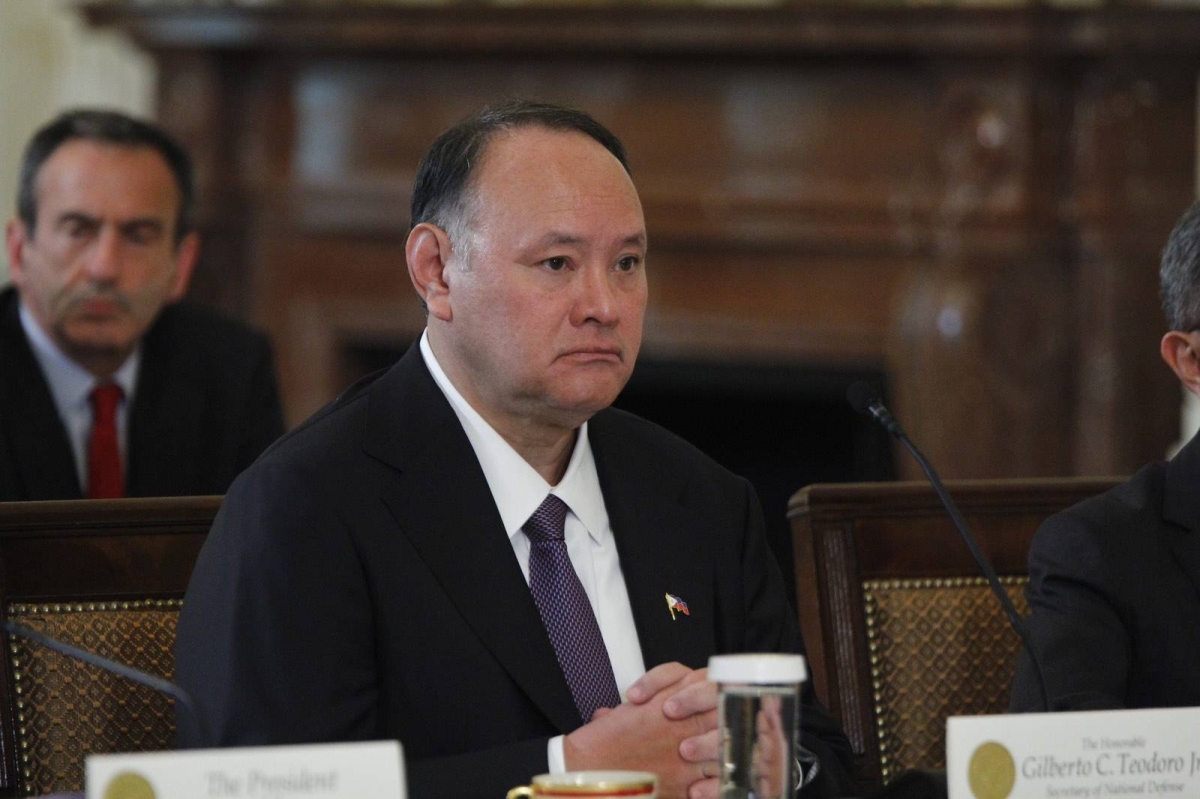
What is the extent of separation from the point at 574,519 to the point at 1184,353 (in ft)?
2.48

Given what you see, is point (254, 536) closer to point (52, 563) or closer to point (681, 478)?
point (52, 563)

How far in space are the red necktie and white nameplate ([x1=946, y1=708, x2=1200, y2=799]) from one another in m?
1.96

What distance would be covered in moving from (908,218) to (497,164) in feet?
9.69

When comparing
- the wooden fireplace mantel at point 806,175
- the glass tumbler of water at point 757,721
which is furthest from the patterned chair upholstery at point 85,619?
the wooden fireplace mantel at point 806,175

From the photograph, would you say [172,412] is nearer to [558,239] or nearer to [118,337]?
[118,337]

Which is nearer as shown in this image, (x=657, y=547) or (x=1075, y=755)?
(x=1075, y=755)

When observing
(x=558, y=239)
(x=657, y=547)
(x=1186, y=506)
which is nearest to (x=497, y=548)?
(x=657, y=547)

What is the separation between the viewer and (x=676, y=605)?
1.84 metres

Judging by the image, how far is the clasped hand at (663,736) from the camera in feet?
5.17

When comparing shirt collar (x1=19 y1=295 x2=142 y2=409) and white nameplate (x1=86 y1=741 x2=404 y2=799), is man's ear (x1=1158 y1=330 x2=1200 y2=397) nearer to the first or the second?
white nameplate (x1=86 y1=741 x2=404 y2=799)

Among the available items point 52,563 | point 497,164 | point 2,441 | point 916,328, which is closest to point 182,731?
point 52,563

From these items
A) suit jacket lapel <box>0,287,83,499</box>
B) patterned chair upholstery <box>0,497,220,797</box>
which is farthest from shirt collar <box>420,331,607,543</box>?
suit jacket lapel <box>0,287,83,499</box>

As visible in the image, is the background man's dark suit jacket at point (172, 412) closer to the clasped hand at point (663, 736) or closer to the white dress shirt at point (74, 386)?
the white dress shirt at point (74, 386)

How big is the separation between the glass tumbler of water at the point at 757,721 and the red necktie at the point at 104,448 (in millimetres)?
1824
